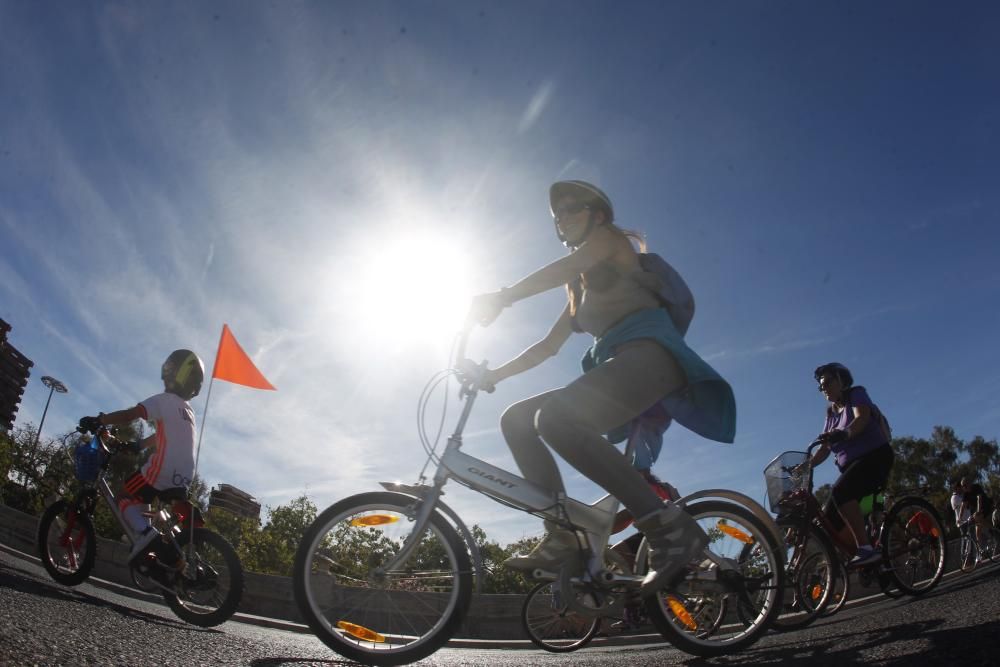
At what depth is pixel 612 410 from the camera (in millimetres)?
2803

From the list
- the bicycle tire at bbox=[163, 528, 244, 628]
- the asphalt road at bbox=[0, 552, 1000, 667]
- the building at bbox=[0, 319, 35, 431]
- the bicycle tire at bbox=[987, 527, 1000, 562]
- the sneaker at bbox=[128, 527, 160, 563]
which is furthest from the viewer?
the building at bbox=[0, 319, 35, 431]

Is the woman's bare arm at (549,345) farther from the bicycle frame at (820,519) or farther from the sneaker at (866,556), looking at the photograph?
the sneaker at (866,556)

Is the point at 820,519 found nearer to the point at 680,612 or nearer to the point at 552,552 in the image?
the point at 680,612

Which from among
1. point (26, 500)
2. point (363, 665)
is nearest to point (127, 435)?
point (26, 500)

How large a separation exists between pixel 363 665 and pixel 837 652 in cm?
190

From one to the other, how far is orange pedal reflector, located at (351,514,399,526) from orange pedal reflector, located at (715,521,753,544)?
154 cm

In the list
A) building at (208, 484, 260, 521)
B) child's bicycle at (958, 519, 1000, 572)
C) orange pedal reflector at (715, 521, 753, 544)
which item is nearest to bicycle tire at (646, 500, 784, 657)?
orange pedal reflector at (715, 521, 753, 544)

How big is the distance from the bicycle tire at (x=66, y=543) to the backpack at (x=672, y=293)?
A: 5249 millimetres

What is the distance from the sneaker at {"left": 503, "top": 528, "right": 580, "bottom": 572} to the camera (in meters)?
2.80

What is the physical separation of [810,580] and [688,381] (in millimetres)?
3372

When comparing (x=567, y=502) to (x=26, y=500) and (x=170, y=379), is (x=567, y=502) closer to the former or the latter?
(x=170, y=379)

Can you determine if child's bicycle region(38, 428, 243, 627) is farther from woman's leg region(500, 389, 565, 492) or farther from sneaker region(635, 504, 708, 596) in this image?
sneaker region(635, 504, 708, 596)

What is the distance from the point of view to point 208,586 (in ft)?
15.5

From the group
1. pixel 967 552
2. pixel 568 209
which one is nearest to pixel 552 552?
pixel 568 209
